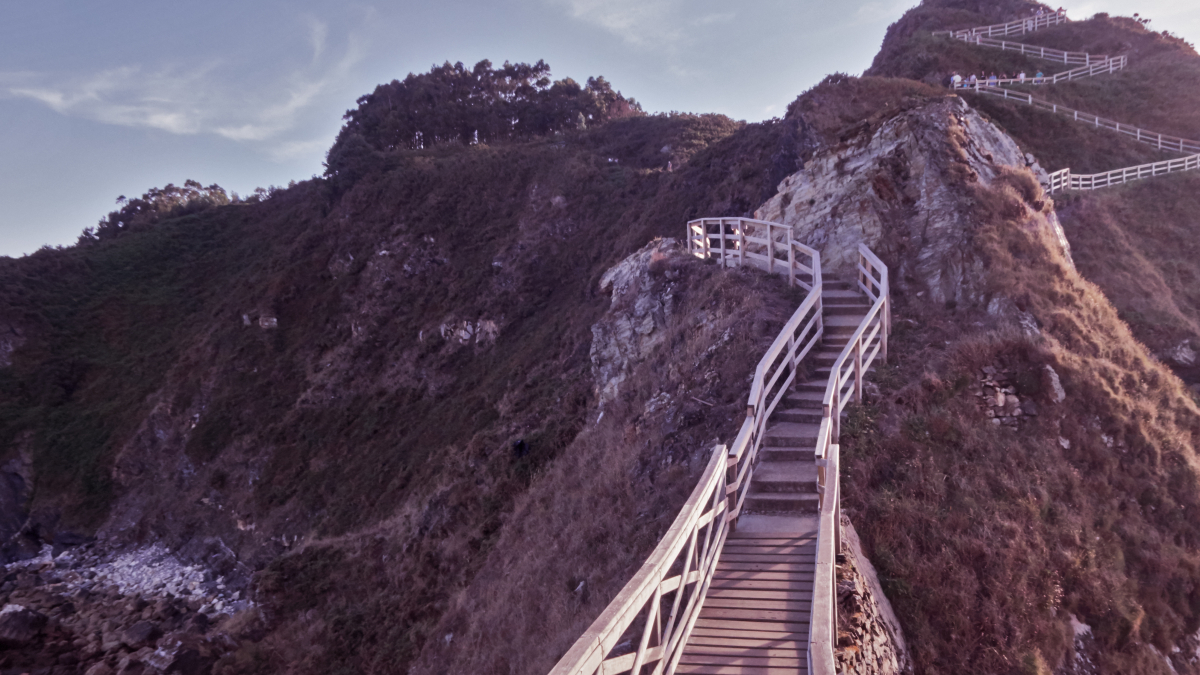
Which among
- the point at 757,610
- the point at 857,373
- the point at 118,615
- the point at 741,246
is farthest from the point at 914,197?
the point at 118,615

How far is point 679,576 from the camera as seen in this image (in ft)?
16.1

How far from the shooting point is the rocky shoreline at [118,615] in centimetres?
1546

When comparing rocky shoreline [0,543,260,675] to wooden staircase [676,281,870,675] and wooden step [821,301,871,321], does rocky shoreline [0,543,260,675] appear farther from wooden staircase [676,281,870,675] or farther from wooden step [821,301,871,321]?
wooden step [821,301,871,321]

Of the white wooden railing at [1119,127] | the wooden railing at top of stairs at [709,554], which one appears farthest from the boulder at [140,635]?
the white wooden railing at [1119,127]

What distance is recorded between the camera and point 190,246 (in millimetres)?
41344

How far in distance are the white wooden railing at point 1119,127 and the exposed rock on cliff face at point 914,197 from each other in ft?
40.4

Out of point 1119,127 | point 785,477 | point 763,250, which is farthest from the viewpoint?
point 1119,127

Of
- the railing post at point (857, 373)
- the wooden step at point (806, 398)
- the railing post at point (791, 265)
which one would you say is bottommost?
the wooden step at point (806, 398)

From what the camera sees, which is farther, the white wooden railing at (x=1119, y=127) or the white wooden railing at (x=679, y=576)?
the white wooden railing at (x=1119, y=127)

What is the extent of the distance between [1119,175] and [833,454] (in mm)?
24519

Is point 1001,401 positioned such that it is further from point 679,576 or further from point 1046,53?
point 1046,53

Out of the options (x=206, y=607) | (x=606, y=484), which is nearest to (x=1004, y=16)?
(x=606, y=484)

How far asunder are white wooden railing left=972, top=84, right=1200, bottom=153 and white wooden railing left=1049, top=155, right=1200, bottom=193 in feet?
8.61

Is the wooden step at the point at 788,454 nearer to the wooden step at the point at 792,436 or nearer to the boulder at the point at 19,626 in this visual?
the wooden step at the point at 792,436
